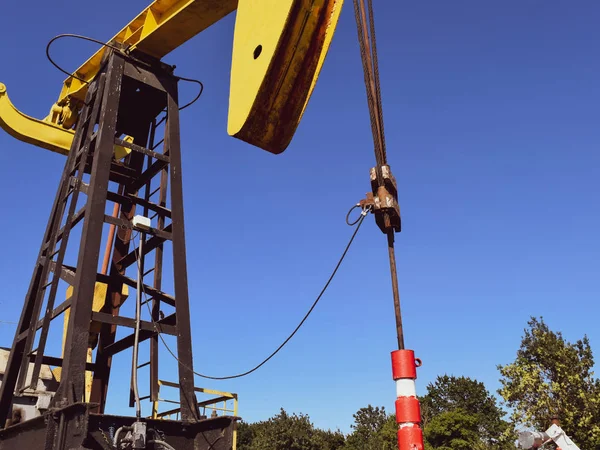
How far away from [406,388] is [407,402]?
68mm

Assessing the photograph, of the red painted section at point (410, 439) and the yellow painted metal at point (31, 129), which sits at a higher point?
the yellow painted metal at point (31, 129)

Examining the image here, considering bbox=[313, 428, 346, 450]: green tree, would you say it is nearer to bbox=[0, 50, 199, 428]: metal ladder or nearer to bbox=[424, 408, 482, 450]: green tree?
bbox=[424, 408, 482, 450]: green tree

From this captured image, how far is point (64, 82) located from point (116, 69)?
3.15 metres

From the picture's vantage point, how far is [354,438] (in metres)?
45.4

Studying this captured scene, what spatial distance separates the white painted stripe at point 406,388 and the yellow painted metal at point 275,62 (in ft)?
7.76

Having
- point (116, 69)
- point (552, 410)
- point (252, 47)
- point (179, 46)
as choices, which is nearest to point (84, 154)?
point (116, 69)

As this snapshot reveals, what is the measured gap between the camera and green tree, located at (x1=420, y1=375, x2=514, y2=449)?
1813 inches

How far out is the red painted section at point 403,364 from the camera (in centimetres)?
259

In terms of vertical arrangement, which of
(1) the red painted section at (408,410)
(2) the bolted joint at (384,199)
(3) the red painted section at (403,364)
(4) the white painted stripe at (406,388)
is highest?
(2) the bolted joint at (384,199)

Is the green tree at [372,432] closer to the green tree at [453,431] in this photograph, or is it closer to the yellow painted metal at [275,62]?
the green tree at [453,431]

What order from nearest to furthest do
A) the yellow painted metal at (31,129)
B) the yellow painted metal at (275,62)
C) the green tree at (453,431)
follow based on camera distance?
the yellow painted metal at (275,62) < the yellow painted metal at (31,129) < the green tree at (453,431)

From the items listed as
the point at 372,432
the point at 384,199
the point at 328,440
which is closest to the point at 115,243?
the point at 384,199

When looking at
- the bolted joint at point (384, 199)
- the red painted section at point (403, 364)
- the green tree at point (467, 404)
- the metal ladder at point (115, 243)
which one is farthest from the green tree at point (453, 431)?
the red painted section at point (403, 364)

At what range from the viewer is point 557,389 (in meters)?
21.2
